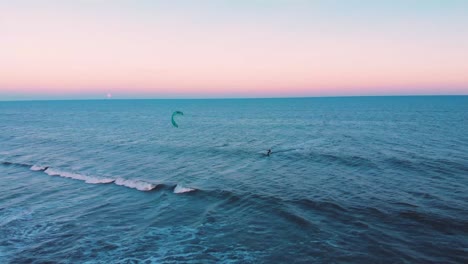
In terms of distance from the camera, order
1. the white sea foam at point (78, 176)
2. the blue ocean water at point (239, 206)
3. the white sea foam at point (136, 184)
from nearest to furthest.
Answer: the blue ocean water at point (239, 206) < the white sea foam at point (136, 184) < the white sea foam at point (78, 176)

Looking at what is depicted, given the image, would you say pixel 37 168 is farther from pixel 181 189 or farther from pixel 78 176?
pixel 181 189

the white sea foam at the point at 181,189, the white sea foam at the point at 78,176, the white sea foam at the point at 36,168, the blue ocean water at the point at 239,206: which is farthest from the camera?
the white sea foam at the point at 36,168

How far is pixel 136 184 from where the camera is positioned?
34.6 m

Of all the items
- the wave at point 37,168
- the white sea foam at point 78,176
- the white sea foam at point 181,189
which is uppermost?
the white sea foam at point 181,189

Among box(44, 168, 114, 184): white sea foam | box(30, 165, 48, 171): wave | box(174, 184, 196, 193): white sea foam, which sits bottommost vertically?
box(44, 168, 114, 184): white sea foam

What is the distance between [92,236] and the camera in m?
22.0

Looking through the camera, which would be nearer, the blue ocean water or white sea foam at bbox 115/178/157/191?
the blue ocean water

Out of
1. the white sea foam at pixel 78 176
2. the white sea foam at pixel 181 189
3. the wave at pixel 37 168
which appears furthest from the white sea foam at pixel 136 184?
the wave at pixel 37 168

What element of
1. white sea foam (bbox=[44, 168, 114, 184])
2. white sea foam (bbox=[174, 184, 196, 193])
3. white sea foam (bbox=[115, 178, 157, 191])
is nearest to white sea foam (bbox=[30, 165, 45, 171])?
white sea foam (bbox=[44, 168, 114, 184])

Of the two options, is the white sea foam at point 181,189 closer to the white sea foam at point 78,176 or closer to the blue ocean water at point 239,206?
the blue ocean water at point 239,206

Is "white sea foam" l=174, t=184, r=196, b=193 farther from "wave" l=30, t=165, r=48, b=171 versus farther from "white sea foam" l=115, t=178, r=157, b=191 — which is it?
"wave" l=30, t=165, r=48, b=171

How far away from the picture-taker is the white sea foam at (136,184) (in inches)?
1312

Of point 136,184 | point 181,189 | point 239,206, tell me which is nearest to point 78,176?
point 136,184

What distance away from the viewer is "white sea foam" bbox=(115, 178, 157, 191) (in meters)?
33.3
